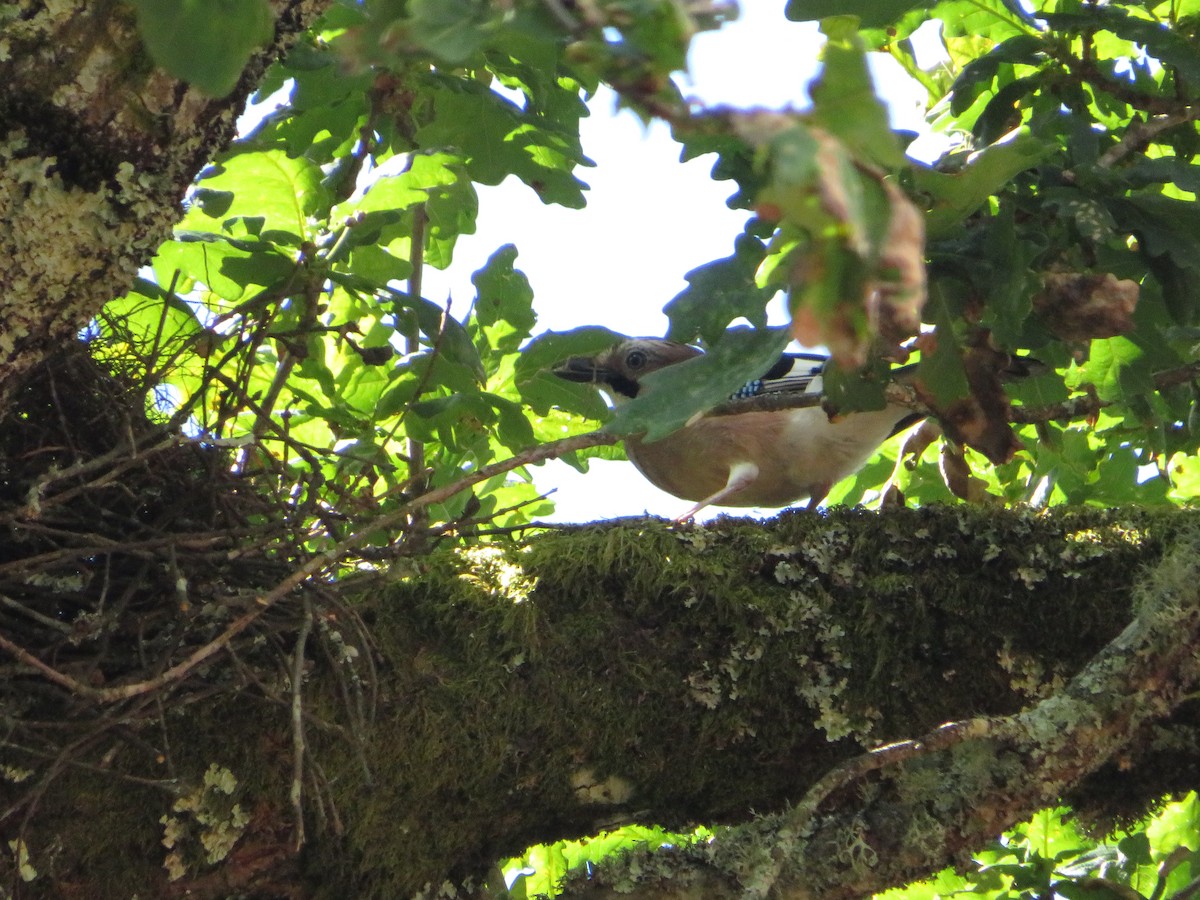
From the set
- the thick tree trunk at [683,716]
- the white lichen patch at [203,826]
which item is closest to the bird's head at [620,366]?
the thick tree trunk at [683,716]

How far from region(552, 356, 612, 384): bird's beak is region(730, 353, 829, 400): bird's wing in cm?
59

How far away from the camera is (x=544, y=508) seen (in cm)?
427

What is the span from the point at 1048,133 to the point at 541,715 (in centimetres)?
173

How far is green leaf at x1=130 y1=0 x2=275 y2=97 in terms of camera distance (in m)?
0.91

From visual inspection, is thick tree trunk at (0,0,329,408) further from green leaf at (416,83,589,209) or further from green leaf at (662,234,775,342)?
green leaf at (416,83,589,209)

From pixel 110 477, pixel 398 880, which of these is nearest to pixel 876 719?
pixel 398 880

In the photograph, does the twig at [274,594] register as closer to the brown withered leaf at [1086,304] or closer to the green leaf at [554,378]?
the brown withered leaf at [1086,304]

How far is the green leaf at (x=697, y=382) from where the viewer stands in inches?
64.1

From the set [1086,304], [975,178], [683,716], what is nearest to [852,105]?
[975,178]

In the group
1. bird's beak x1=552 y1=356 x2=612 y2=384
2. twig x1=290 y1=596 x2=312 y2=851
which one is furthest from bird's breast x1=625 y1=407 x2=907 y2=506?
twig x1=290 y1=596 x2=312 y2=851

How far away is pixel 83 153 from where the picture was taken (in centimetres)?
166

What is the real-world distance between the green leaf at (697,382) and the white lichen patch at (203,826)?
3.36 ft

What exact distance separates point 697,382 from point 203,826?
1205mm

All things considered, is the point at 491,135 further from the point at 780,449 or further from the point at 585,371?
the point at 585,371
